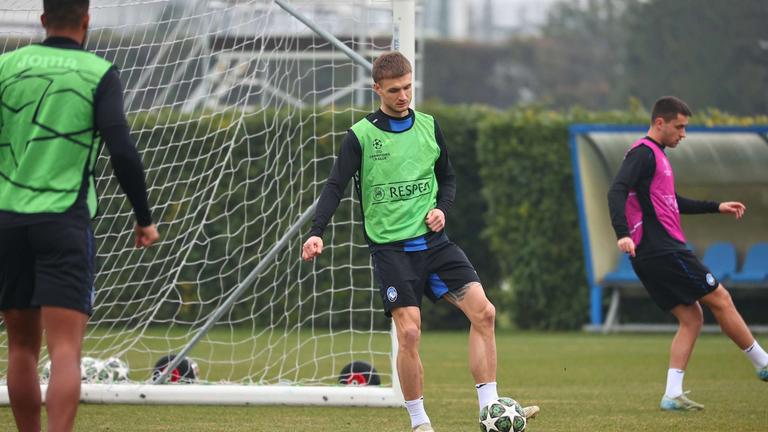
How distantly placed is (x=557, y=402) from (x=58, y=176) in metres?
4.52

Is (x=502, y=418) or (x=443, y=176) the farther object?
(x=443, y=176)

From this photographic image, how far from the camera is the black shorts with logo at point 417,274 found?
634 cm

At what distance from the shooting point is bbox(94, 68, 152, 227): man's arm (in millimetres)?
4891

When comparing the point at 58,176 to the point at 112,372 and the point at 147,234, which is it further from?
the point at 112,372

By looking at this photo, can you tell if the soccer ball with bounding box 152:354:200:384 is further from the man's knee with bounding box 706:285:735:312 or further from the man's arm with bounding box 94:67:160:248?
the man's arm with bounding box 94:67:160:248

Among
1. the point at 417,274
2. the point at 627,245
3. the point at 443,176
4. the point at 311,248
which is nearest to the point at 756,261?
the point at 627,245

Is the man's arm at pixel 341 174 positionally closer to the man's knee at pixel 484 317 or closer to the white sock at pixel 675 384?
the man's knee at pixel 484 317

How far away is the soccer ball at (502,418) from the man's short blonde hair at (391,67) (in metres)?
1.68

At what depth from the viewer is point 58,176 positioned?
Result: 4902 millimetres

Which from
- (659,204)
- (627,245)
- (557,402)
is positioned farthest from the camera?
(557,402)

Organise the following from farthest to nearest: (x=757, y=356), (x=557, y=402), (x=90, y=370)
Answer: (x=90, y=370) < (x=557, y=402) < (x=757, y=356)

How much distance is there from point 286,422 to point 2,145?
9.67ft

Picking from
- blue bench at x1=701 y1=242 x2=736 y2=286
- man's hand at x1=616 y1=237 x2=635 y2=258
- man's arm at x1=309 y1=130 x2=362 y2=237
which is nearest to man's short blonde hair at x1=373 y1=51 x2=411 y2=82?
man's arm at x1=309 y1=130 x2=362 y2=237

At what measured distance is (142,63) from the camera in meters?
9.84
